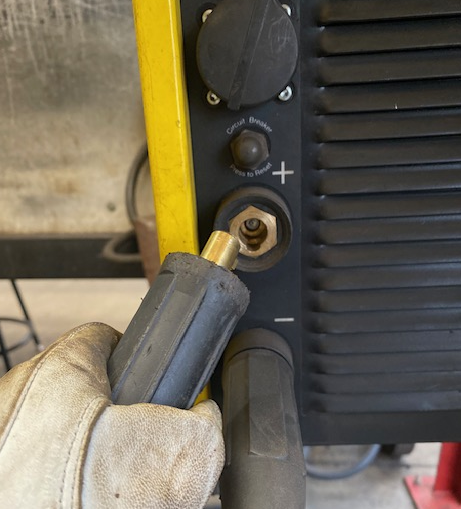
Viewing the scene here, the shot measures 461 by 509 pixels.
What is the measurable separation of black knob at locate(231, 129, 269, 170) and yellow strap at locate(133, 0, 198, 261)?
4 centimetres

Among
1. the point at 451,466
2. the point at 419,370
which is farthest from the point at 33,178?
the point at 451,466

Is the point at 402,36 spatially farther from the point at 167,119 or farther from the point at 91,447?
the point at 91,447

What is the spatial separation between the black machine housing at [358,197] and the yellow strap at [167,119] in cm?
2

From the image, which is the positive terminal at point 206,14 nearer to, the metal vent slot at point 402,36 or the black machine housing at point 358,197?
the black machine housing at point 358,197

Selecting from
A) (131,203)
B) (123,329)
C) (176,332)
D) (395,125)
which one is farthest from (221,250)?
(123,329)

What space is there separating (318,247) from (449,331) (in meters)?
0.16

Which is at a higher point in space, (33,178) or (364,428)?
A: (33,178)

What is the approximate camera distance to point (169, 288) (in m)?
0.36

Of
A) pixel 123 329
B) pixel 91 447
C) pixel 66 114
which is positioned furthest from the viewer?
pixel 123 329

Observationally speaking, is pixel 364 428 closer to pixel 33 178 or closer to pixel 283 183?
pixel 283 183

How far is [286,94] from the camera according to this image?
41 cm

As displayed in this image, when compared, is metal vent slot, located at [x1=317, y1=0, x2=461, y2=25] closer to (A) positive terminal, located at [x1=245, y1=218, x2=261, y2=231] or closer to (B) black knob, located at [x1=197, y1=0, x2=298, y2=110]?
(B) black knob, located at [x1=197, y1=0, x2=298, y2=110]

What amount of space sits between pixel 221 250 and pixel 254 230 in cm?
9

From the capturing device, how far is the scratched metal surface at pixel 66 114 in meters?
1.07
